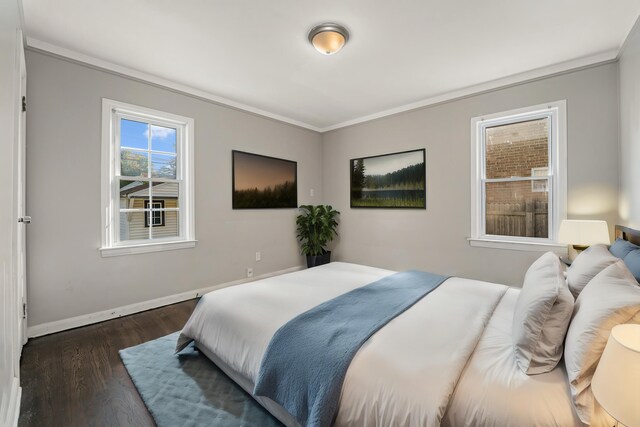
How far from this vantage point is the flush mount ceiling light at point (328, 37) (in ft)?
7.55

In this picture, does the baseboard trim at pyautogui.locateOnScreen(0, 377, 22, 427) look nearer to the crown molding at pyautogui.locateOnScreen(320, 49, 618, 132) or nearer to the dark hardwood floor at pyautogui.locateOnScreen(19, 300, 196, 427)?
the dark hardwood floor at pyautogui.locateOnScreen(19, 300, 196, 427)

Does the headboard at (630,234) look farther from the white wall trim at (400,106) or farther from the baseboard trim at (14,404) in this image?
the baseboard trim at (14,404)

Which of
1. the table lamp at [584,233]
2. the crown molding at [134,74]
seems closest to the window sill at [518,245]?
the table lamp at [584,233]

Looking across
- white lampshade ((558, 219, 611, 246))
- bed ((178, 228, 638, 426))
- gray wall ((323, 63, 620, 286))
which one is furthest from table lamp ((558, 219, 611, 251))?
gray wall ((323, 63, 620, 286))

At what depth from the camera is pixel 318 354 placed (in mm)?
1324

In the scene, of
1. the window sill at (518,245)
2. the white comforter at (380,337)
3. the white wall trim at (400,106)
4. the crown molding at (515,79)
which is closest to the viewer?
the white comforter at (380,337)

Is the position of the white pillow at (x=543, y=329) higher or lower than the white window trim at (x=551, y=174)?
lower

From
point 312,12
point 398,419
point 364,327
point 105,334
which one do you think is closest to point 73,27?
point 312,12

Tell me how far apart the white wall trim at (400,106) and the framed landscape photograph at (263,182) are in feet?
2.28

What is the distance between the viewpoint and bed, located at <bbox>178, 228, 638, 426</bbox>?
102cm

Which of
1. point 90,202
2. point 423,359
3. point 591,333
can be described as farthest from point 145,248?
point 591,333

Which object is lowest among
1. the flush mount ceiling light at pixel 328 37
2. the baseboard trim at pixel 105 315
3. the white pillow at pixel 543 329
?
the baseboard trim at pixel 105 315

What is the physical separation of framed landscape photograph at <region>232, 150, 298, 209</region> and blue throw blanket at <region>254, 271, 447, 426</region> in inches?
104

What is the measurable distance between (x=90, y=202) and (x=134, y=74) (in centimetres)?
139
